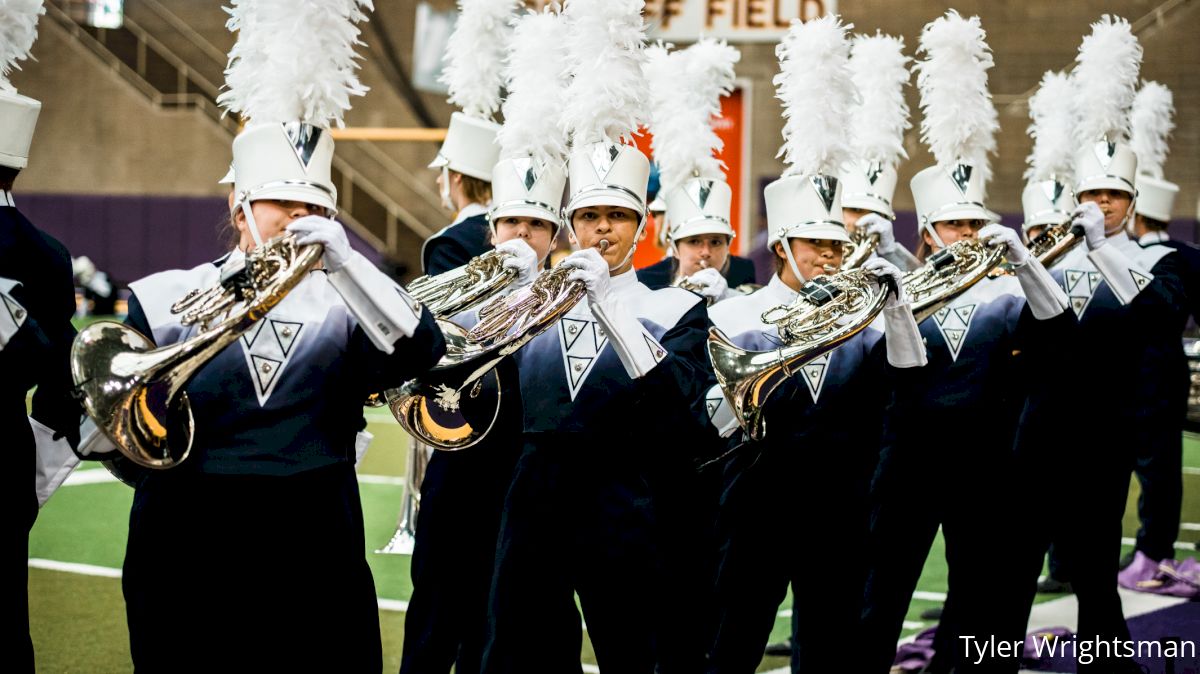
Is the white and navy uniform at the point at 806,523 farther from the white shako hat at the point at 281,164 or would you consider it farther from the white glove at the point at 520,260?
the white shako hat at the point at 281,164

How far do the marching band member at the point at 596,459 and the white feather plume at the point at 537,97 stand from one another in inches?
19.3

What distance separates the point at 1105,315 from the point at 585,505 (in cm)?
289

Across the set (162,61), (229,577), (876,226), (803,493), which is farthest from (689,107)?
(162,61)

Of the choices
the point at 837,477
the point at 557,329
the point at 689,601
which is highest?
the point at 557,329

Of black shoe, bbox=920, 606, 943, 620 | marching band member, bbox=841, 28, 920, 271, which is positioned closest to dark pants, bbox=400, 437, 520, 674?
marching band member, bbox=841, 28, 920, 271

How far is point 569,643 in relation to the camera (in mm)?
3912

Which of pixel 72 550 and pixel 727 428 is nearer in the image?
pixel 727 428

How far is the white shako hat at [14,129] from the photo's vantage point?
3.96 metres

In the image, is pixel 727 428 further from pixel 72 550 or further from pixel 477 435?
pixel 72 550

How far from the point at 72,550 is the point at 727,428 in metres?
4.24

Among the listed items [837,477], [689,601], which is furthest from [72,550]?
[837,477]

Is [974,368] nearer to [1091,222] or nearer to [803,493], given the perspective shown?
[1091,222]

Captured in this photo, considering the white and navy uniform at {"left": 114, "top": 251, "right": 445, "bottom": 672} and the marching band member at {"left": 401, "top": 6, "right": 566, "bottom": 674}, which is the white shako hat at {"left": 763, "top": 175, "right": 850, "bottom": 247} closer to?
the marching band member at {"left": 401, "top": 6, "right": 566, "bottom": 674}

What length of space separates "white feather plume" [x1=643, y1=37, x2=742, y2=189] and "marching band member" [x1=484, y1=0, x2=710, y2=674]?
2.12m
